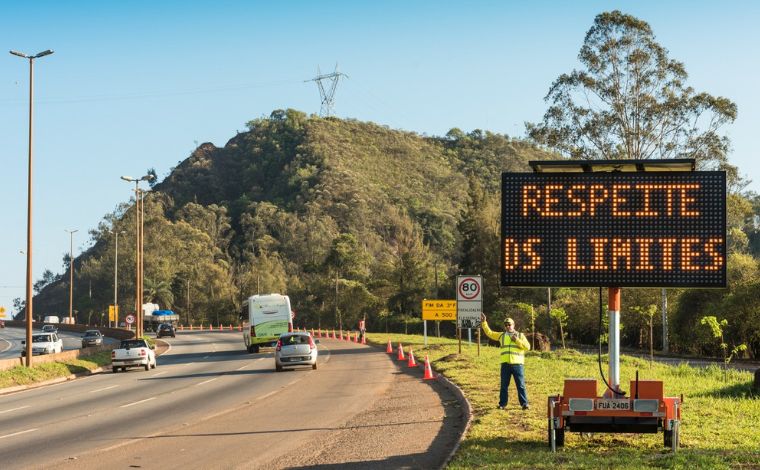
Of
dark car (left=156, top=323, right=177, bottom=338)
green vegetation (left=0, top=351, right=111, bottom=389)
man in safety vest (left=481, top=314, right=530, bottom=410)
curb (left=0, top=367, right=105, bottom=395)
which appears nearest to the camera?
man in safety vest (left=481, top=314, right=530, bottom=410)

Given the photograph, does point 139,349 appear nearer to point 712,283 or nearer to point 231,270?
point 712,283

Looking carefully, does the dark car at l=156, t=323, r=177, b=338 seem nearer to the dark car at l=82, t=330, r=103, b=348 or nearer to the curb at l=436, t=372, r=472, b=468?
the dark car at l=82, t=330, r=103, b=348

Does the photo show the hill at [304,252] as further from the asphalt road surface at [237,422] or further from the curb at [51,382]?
the asphalt road surface at [237,422]

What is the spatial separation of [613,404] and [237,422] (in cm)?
890

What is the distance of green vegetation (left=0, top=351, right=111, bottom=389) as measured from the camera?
113 feet

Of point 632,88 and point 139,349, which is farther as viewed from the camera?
point 632,88

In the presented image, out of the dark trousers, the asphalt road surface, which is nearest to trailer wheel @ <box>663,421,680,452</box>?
the asphalt road surface

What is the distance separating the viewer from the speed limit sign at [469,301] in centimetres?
3481

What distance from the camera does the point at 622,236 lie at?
13562 mm

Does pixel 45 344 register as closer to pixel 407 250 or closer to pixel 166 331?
pixel 166 331

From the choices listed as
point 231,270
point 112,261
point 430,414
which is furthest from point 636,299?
point 112,261

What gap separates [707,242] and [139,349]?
109ft

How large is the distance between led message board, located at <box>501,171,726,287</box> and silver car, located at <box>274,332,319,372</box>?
2374 centimetres

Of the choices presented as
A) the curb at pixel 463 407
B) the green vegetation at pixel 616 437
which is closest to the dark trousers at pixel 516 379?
the green vegetation at pixel 616 437
